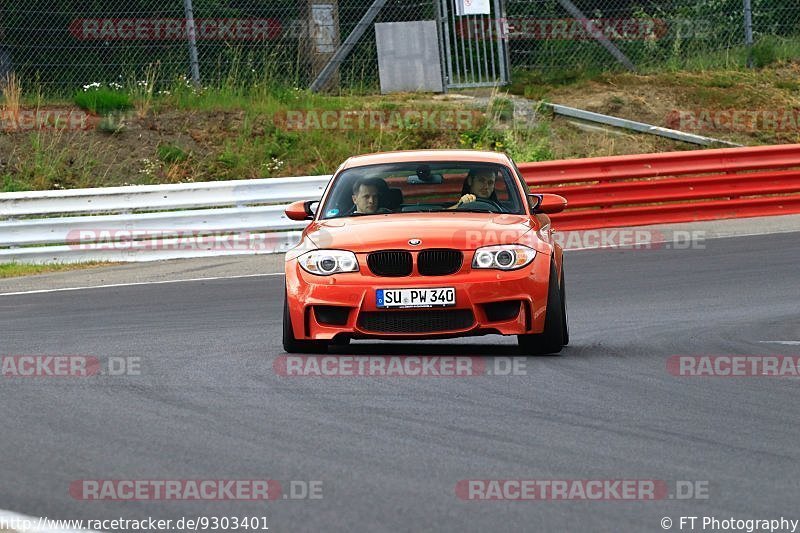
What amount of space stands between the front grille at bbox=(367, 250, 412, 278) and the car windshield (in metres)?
0.94

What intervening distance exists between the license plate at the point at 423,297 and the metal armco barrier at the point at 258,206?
9.93 meters

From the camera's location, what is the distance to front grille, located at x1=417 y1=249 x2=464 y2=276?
384 inches

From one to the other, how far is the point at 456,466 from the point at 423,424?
1044 mm

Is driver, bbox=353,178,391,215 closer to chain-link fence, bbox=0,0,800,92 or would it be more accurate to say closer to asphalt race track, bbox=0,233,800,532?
asphalt race track, bbox=0,233,800,532

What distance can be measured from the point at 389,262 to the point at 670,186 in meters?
11.9

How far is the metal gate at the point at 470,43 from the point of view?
2645cm

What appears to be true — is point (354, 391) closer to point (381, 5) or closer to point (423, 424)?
point (423, 424)

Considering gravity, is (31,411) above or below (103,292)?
above

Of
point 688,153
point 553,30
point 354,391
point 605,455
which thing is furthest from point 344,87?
point 605,455

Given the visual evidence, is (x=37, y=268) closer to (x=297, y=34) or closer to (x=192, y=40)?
(x=192, y=40)

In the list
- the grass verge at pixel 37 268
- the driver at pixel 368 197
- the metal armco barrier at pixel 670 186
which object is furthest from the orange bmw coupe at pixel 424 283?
the metal armco barrier at pixel 670 186

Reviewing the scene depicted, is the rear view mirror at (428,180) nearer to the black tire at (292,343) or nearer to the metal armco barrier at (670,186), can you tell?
the black tire at (292,343)

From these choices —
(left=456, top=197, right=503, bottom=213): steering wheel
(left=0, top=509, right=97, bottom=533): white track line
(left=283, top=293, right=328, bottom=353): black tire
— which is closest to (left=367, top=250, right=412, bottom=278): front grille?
(left=283, top=293, right=328, bottom=353): black tire

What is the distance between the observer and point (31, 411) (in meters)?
8.03
